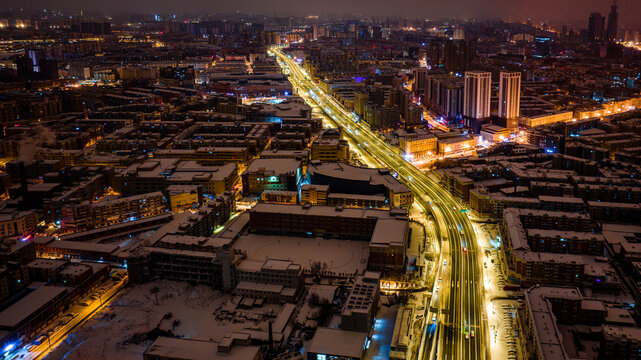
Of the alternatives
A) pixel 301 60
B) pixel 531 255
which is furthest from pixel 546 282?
pixel 301 60

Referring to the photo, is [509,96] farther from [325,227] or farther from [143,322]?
[143,322]

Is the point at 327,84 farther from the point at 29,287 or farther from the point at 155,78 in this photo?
the point at 29,287

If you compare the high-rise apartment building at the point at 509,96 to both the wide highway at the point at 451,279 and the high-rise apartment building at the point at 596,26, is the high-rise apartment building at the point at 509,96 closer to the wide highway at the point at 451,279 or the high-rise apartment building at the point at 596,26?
the wide highway at the point at 451,279

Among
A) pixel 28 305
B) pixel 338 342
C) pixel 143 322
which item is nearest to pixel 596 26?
pixel 338 342

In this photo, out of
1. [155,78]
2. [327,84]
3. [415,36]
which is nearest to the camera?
[327,84]

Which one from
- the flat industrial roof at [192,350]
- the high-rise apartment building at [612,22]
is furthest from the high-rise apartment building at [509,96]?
the high-rise apartment building at [612,22]

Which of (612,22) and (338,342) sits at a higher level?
(612,22)

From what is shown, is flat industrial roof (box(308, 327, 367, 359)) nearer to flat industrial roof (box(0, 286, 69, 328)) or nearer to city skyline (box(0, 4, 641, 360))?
city skyline (box(0, 4, 641, 360))
